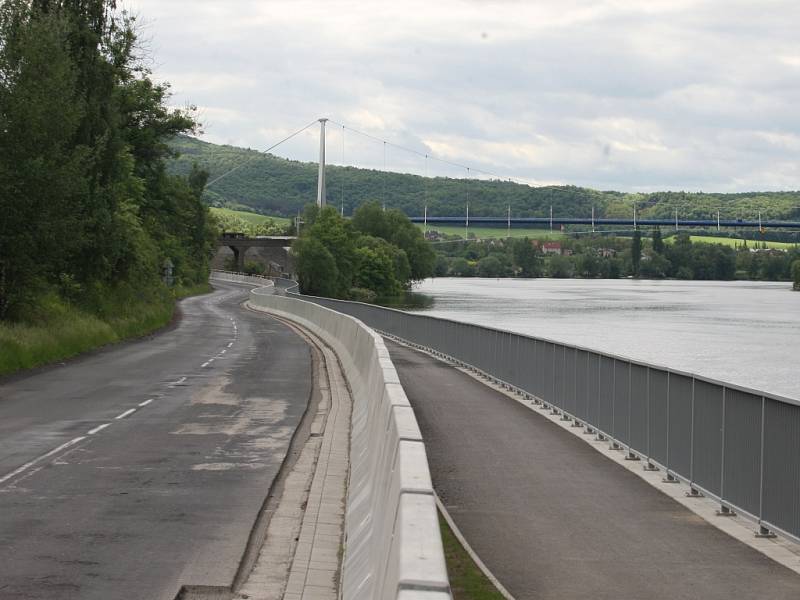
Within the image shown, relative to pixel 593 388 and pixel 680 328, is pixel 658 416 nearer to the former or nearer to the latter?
pixel 593 388

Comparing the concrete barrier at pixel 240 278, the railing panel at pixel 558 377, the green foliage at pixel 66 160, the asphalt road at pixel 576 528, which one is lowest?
the concrete barrier at pixel 240 278

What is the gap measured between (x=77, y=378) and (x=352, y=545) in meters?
18.9

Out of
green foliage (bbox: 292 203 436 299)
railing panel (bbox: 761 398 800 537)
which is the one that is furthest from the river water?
railing panel (bbox: 761 398 800 537)

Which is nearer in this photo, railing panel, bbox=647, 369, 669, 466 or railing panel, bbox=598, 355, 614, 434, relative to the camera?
railing panel, bbox=647, 369, 669, 466

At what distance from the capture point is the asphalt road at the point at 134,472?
9312 mm

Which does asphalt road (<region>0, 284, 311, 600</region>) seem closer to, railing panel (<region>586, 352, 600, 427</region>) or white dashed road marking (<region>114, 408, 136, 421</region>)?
white dashed road marking (<region>114, 408, 136, 421</region>)

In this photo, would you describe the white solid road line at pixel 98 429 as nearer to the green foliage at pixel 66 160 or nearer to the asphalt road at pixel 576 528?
the asphalt road at pixel 576 528

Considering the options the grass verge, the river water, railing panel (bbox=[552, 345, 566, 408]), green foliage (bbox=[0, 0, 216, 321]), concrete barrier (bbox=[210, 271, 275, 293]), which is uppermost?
green foliage (bbox=[0, 0, 216, 321])

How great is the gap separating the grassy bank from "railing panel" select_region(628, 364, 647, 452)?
17.5 m

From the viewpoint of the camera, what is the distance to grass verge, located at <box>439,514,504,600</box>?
829 cm

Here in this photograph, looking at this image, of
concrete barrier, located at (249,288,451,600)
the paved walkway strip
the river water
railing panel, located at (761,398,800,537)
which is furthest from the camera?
the river water

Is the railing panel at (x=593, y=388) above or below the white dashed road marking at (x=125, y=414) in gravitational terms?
above

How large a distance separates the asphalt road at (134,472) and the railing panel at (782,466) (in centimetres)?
468

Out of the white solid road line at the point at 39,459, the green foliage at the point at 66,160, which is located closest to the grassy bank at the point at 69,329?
the green foliage at the point at 66,160
